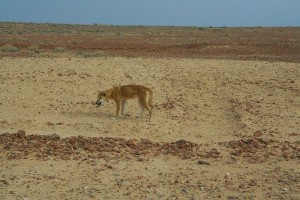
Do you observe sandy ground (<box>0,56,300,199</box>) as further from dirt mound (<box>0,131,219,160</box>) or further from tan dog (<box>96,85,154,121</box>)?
tan dog (<box>96,85,154,121</box>)

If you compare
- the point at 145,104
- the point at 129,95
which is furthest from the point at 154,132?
the point at 129,95

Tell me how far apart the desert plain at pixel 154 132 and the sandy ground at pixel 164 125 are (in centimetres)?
2

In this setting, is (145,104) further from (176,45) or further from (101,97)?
(176,45)

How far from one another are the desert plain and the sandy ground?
2 cm

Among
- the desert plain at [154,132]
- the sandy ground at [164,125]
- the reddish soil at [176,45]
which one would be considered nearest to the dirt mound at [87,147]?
the desert plain at [154,132]

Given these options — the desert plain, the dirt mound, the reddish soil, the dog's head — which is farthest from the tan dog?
the reddish soil

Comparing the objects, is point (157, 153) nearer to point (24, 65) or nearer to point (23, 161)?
point (23, 161)

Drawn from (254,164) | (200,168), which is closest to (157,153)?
(200,168)

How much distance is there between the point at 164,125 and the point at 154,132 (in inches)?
33.7

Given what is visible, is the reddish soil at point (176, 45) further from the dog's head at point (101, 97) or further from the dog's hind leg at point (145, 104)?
the dog's hind leg at point (145, 104)

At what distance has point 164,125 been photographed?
12648mm

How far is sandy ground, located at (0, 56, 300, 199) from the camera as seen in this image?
805 cm

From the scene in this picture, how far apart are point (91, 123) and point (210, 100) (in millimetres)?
4692

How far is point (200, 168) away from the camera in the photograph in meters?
8.96
